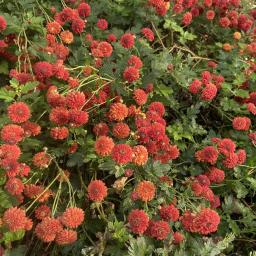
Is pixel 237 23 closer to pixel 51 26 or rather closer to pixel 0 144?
pixel 51 26

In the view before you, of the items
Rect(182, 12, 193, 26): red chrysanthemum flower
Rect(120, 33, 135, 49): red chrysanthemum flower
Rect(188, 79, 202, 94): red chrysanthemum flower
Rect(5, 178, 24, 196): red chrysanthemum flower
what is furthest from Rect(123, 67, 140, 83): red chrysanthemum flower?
Rect(182, 12, 193, 26): red chrysanthemum flower

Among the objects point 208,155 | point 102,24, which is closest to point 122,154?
point 208,155

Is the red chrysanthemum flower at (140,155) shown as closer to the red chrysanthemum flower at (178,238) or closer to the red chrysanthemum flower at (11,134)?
the red chrysanthemum flower at (178,238)

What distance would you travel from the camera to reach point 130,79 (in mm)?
2512

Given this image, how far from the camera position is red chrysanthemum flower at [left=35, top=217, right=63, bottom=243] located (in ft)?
6.54

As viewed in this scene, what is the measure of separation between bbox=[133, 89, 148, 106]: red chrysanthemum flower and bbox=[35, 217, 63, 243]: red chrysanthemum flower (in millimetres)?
872

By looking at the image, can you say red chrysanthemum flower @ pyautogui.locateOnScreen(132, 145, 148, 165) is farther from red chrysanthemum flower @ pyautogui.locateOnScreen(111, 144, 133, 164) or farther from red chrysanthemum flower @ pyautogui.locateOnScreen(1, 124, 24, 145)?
red chrysanthemum flower @ pyautogui.locateOnScreen(1, 124, 24, 145)

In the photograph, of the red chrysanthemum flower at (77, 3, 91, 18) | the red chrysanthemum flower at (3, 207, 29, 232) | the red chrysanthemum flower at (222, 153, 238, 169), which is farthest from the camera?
the red chrysanthemum flower at (77, 3, 91, 18)

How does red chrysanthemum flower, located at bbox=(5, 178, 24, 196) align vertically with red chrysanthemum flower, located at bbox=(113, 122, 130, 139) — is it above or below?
below

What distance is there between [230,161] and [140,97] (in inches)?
25.5

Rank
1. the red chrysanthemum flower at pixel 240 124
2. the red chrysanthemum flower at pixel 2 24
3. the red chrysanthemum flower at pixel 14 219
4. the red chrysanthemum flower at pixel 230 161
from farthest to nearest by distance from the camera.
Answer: the red chrysanthemum flower at pixel 240 124 < the red chrysanthemum flower at pixel 2 24 < the red chrysanthemum flower at pixel 230 161 < the red chrysanthemum flower at pixel 14 219

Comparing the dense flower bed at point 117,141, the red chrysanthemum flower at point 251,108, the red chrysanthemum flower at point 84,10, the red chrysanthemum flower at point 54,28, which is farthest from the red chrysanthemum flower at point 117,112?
the red chrysanthemum flower at point 84,10

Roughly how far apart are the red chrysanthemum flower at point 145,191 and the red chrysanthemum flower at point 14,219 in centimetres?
56

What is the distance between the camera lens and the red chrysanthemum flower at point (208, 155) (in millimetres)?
2564
